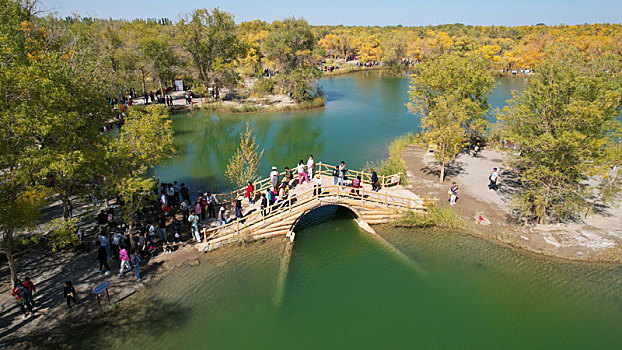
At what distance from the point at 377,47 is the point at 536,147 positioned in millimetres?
88264

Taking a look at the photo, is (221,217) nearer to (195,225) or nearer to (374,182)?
(195,225)

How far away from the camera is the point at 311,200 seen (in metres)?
22.3

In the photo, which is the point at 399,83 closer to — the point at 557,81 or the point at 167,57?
the point at 167,57

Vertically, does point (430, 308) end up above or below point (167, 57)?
below

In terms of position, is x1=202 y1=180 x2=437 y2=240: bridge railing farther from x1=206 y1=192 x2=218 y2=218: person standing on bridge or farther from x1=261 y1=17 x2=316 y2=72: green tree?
x1=261 y1=17 x2=316 y2=72: green tree

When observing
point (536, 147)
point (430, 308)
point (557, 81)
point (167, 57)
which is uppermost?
point (167, 57)

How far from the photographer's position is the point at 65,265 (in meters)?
17.7

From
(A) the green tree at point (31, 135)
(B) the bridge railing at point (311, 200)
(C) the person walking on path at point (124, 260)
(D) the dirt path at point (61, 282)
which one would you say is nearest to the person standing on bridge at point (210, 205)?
(B) the bridge railing at point (311, 200)

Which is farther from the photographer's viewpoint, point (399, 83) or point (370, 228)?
point (399, 83)

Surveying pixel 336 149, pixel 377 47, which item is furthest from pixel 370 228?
pixel 377 47

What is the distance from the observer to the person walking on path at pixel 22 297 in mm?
14195

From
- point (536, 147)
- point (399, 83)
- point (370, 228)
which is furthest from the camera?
point (399, 83)

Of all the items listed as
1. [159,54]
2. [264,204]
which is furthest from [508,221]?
[159,54]

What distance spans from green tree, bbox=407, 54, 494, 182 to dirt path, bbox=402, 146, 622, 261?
157cm
